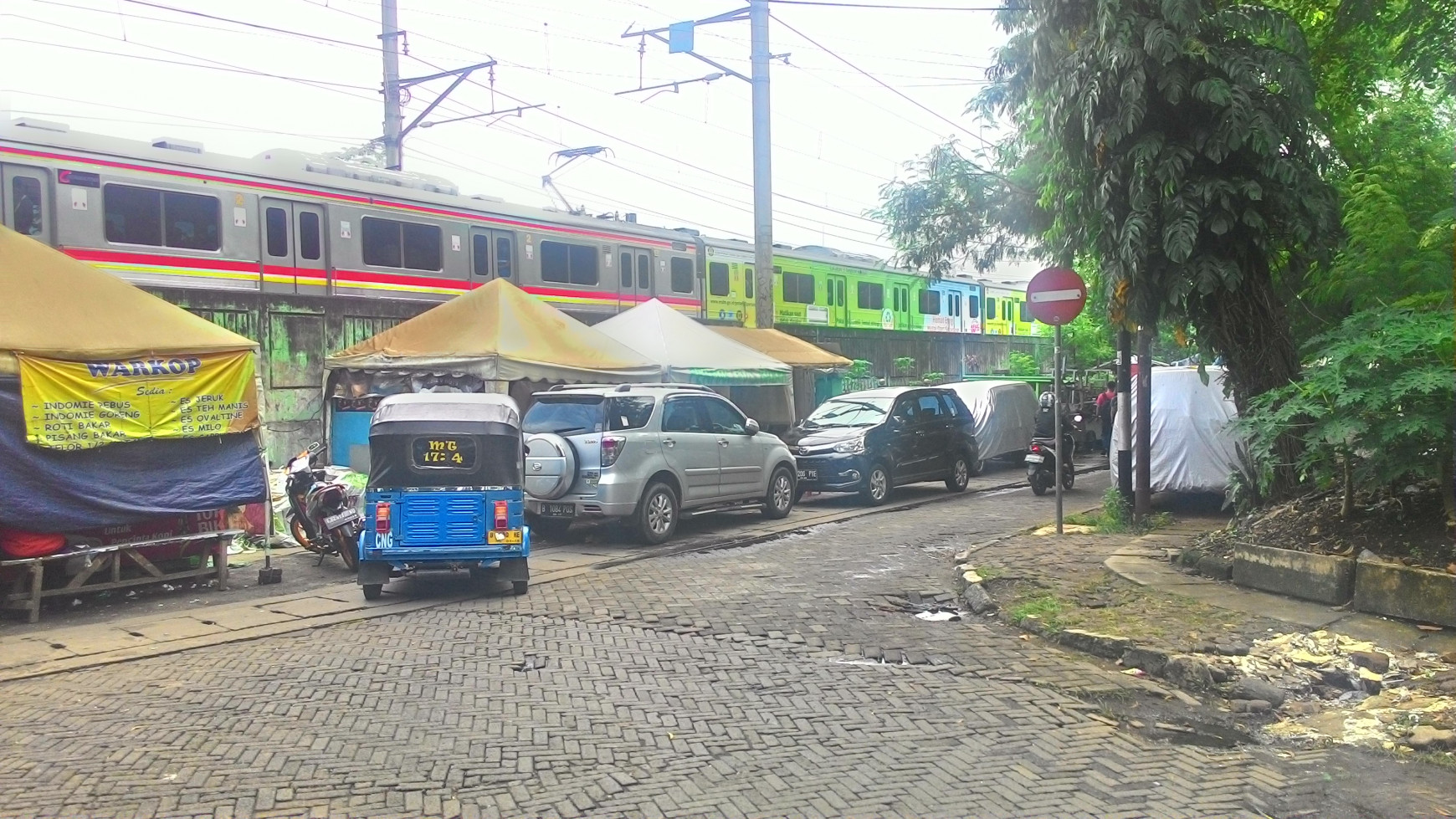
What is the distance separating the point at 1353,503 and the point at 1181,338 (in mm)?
2520

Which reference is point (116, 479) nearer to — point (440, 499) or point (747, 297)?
point (440, 499)

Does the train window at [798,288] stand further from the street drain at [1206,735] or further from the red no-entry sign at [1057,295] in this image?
the street drain at [1206,735]

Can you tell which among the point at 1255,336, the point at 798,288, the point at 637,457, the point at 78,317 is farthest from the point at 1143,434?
the point at 798,288

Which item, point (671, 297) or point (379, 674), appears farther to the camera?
point (671, 297)

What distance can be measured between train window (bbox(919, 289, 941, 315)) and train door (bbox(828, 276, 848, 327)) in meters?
4.38

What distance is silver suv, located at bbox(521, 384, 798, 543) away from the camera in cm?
1146

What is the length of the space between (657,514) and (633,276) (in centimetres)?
1031

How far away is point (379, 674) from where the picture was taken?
654 cm

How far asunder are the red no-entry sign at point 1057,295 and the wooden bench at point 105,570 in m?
8.05

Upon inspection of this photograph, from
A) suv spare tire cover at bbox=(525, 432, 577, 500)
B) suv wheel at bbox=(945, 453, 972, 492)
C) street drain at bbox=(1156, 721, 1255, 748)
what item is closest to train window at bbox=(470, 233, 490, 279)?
suv spare tire cover at bbox=(525, 432, 577, 500)

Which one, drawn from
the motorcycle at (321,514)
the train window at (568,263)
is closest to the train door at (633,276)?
the train window at (568,263)

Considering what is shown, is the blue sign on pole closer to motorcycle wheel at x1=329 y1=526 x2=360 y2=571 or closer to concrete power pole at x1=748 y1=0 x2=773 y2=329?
concrete power pole at x1=748 y1=0 x2=773 y2=329

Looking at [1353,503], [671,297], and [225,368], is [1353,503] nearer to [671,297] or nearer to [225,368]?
[225,368]

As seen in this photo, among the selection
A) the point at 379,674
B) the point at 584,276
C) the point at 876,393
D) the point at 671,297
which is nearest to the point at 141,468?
the point at 379,674
